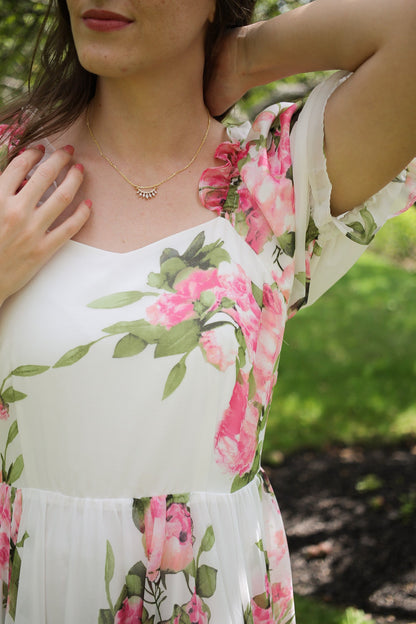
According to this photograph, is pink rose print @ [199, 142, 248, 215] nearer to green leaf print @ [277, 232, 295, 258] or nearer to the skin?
the skin

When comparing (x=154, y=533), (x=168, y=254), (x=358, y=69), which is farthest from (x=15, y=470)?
(x=358, y=69)

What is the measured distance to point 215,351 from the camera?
1312 millimetres

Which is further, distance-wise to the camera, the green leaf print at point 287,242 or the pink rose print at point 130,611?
the green leaf print at point 287,242

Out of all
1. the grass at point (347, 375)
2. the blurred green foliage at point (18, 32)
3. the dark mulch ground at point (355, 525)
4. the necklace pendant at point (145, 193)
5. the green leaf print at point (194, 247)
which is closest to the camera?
the green leaf print at point (194, 247)

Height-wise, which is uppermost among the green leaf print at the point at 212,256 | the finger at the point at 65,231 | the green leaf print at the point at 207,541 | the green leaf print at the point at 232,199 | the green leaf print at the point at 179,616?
the finger at the point at 65,231

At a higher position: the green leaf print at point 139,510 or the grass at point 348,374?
the green leaf print at point 139,510

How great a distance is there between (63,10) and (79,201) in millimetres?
457

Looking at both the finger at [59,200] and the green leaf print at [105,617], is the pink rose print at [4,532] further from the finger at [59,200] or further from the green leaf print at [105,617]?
the finger at [59,200]

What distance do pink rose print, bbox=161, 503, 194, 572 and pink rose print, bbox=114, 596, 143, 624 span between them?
8cm

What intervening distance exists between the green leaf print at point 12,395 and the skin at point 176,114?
0.20m

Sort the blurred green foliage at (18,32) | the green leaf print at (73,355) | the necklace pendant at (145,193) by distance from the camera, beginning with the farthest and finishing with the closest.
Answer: the blurred green foliage at (18,32) → the necklace pendant at (145,193) → the green leaf print at (73,355)

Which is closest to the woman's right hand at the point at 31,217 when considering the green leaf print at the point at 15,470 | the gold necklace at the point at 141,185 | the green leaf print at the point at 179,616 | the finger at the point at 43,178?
the finger at the point at 43,178

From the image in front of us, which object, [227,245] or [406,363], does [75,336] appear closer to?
[227,245]

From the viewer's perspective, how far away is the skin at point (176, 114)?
1.35 m
